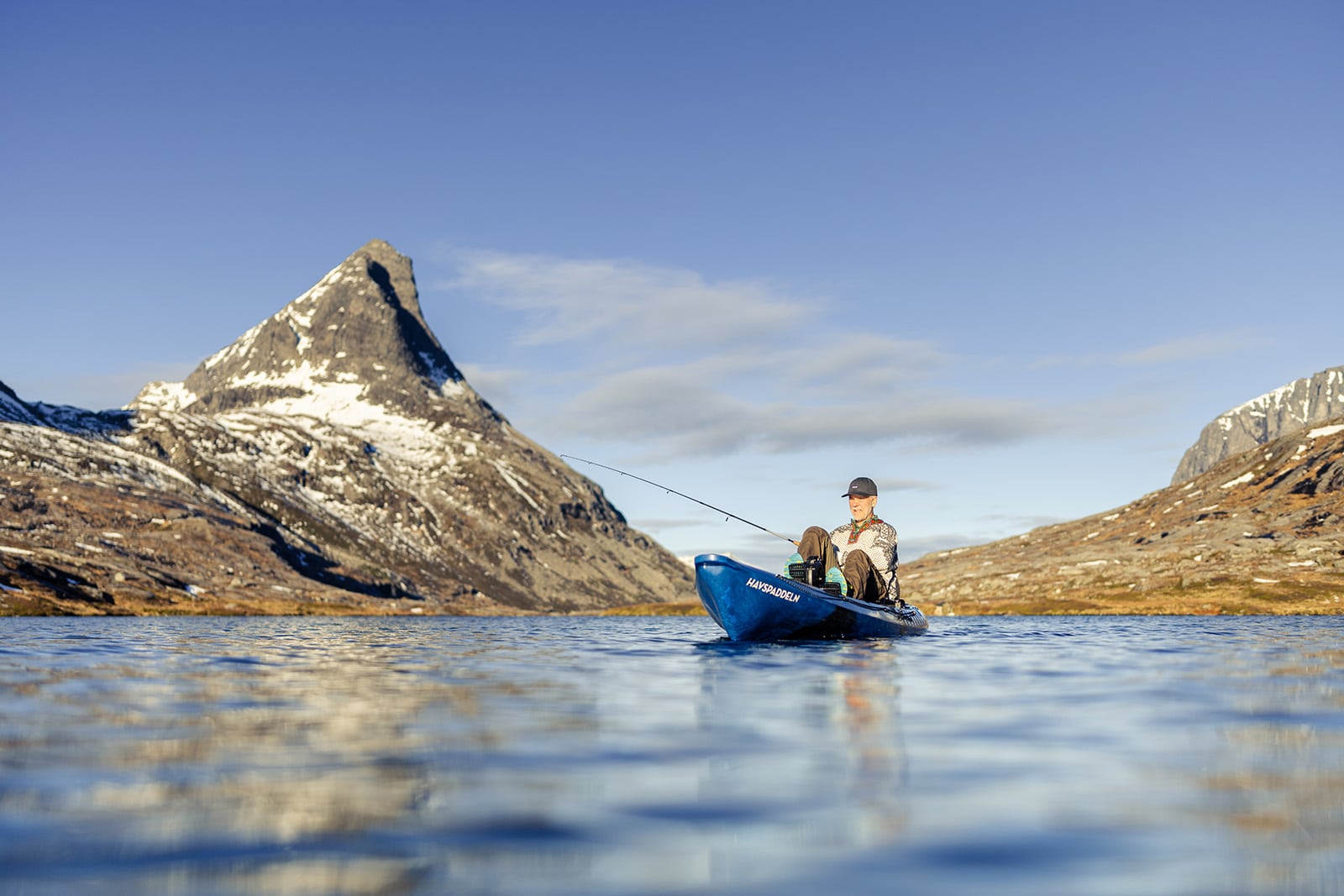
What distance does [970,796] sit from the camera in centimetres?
880

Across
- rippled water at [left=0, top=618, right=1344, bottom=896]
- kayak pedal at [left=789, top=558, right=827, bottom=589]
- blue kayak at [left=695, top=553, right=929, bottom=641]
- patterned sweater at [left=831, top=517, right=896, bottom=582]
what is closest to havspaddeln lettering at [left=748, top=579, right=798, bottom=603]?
blue kayak at [left=695, top=553, right=929, bottom=641]

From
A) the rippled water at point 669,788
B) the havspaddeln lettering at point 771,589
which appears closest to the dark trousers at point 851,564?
the havspaddeln lettering at point 771,589

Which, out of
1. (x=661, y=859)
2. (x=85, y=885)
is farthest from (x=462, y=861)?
(x=85, y=885)

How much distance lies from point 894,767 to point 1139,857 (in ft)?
12.1

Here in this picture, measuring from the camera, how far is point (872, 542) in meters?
35.8

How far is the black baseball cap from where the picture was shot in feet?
115

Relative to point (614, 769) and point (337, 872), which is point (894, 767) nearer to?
point (614, 769)

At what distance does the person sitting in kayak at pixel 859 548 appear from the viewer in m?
34.2

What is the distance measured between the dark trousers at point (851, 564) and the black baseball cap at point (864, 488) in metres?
1.82

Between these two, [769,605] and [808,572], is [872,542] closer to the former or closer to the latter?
[808,572]

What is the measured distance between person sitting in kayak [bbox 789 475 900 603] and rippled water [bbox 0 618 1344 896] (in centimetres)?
1422

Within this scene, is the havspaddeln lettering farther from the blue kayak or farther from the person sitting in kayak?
the person sitting in kayak

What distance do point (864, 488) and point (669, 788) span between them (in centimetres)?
2685

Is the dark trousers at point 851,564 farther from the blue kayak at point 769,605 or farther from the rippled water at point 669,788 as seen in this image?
the rippled water at point 669,788
